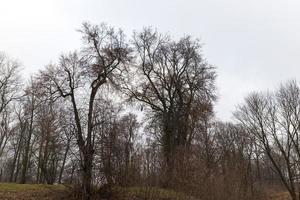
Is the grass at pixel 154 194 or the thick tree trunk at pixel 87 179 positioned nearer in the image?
the grass at pixel 154 194

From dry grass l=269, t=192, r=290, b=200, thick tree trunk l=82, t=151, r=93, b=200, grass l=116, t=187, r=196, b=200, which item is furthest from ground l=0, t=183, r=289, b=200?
dry grass l=269, t=192, r=290, b=200

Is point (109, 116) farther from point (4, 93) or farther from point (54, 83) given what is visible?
point (4, 93)

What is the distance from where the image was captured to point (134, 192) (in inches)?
593

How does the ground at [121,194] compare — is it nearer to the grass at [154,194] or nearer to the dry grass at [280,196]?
the grass at [154,194]

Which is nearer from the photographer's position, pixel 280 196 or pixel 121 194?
pixel 121 194

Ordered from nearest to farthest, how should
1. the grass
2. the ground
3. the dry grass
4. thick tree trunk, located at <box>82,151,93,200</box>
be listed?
the grass < the ground < thick tree trunk, located at <box>82,151,93,200</box> < the dry grass

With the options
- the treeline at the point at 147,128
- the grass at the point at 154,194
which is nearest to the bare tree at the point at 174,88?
the treeline at the point at 147,128

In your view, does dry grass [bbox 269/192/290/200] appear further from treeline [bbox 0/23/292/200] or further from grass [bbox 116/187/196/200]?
grass [bbox 116/187/196/200]

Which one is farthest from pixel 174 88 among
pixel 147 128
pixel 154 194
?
pixel 154 194

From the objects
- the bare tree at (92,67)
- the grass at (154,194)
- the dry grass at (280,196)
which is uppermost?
the bare tree at (92,67)

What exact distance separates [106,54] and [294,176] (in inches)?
988

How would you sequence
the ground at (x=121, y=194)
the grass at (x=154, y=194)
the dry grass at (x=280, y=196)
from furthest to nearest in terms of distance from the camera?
the dry grass at (x=280, y=196) < the ground at (x=121, y=194) < the grass at (x=154, y=194)

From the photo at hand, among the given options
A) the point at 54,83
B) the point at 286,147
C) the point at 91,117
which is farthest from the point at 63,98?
the point at 286,147

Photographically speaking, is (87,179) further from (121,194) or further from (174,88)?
(174,88)
